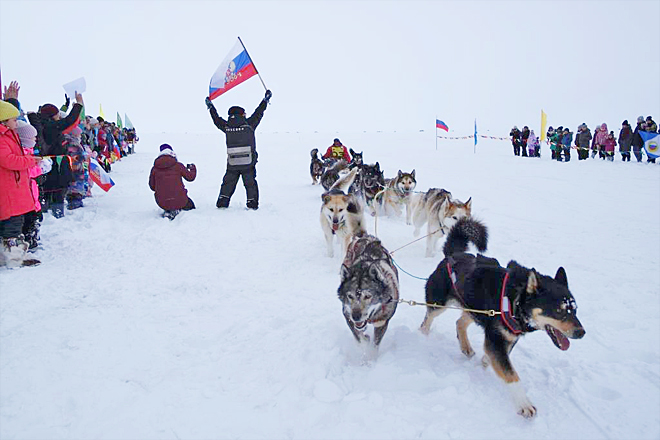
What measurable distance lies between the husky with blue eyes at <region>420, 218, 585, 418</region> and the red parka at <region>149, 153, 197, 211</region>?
455 cm

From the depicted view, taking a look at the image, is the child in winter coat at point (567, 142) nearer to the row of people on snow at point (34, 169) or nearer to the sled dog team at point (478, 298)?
the sled dog team at point (478, 298)

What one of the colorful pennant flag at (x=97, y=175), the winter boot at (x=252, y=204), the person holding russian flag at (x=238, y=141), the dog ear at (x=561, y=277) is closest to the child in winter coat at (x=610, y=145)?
the person holding russian flag at (x=238, y=141)

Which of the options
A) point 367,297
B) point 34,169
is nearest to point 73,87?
point 34,169

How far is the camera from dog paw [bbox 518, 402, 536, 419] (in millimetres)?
2029

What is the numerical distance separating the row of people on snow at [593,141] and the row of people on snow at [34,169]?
1460cm

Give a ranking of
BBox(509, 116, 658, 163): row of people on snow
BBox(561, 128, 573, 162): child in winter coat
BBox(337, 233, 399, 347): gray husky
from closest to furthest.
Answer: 1. BBox(337, 233, 399, 347): gray husky
2. BBox(509, 116, 658, 163): row of people on snow
3. BBox(561, 128, 573, 162): child in winter coat

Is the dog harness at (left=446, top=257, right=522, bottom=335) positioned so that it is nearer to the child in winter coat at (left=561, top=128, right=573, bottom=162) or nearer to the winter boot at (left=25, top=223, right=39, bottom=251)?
the winter boot at (left=25, top=223, right=39, bottom=251)

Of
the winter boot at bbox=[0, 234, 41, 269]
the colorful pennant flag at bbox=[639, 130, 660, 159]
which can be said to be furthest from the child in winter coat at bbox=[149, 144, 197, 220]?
the colorful pennant flag at bbox=[639, 130, 660, 159]

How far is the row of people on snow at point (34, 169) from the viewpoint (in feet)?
11.5

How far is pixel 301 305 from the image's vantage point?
331cm

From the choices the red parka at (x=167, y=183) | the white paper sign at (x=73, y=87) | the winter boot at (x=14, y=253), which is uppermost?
the white paper sign at (x=73, y=87)

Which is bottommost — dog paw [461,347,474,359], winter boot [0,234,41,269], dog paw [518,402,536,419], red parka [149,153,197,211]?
dog paw [518,402,536,419]

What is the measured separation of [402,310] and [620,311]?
5.81 feet

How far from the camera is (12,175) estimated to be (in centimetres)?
357
